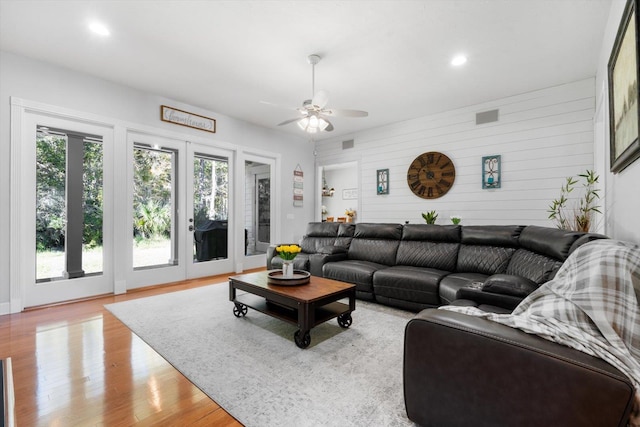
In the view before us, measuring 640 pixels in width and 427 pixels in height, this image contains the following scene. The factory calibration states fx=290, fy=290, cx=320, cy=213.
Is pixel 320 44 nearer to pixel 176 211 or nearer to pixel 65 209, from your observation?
pixel 176 211

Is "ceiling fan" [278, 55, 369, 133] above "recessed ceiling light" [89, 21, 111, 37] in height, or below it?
below

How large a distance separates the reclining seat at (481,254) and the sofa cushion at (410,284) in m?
0.10

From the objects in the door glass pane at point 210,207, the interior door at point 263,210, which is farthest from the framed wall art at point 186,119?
the interior door at point 263,210

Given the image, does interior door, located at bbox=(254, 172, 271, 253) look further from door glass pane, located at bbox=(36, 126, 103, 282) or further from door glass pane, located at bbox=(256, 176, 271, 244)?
door glass pane, located at bbox=(36, 126, 103, 282)

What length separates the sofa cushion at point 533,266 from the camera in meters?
2.22

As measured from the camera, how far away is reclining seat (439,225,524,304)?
293cm

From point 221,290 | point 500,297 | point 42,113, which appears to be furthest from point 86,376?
point 42,113

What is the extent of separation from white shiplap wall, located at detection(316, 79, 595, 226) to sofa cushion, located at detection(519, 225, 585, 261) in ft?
5.33

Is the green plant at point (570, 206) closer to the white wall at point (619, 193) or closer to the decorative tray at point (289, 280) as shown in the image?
the white wall at point (619, 193)

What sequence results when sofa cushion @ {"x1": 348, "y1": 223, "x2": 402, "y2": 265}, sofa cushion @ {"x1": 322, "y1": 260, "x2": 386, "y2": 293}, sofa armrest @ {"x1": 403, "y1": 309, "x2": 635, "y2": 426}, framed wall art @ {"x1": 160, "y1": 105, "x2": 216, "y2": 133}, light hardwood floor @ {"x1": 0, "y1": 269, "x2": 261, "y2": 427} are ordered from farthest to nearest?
1. framed wall art @ {"x1": 160, "y1": 105, "x2": 216, "y2": 133}
2. sofa cushion @ {"x1": 348, "y1": 223, "x2": 402, "y2": 265}
3. sofa cushion @ {"x1": 322, "y1": 260, "x2": 386, "y2": 293}
4. light hardwood floor @ {"x1": 0, "y1": 269, "x2": 261, "y2": 427}
5. sofa armrest @ {"x1": 403, "y1": 309, "x2": 635, "y2": 426}

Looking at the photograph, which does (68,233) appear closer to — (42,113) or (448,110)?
(42,113)

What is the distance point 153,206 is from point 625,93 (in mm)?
5294

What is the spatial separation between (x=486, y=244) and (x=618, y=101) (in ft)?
5.64

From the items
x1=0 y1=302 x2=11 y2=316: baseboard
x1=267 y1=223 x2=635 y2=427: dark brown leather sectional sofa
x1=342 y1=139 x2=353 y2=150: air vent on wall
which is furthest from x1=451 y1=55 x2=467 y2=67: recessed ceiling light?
x1=0 y1=302 x2=11 y2=316: baseboard
